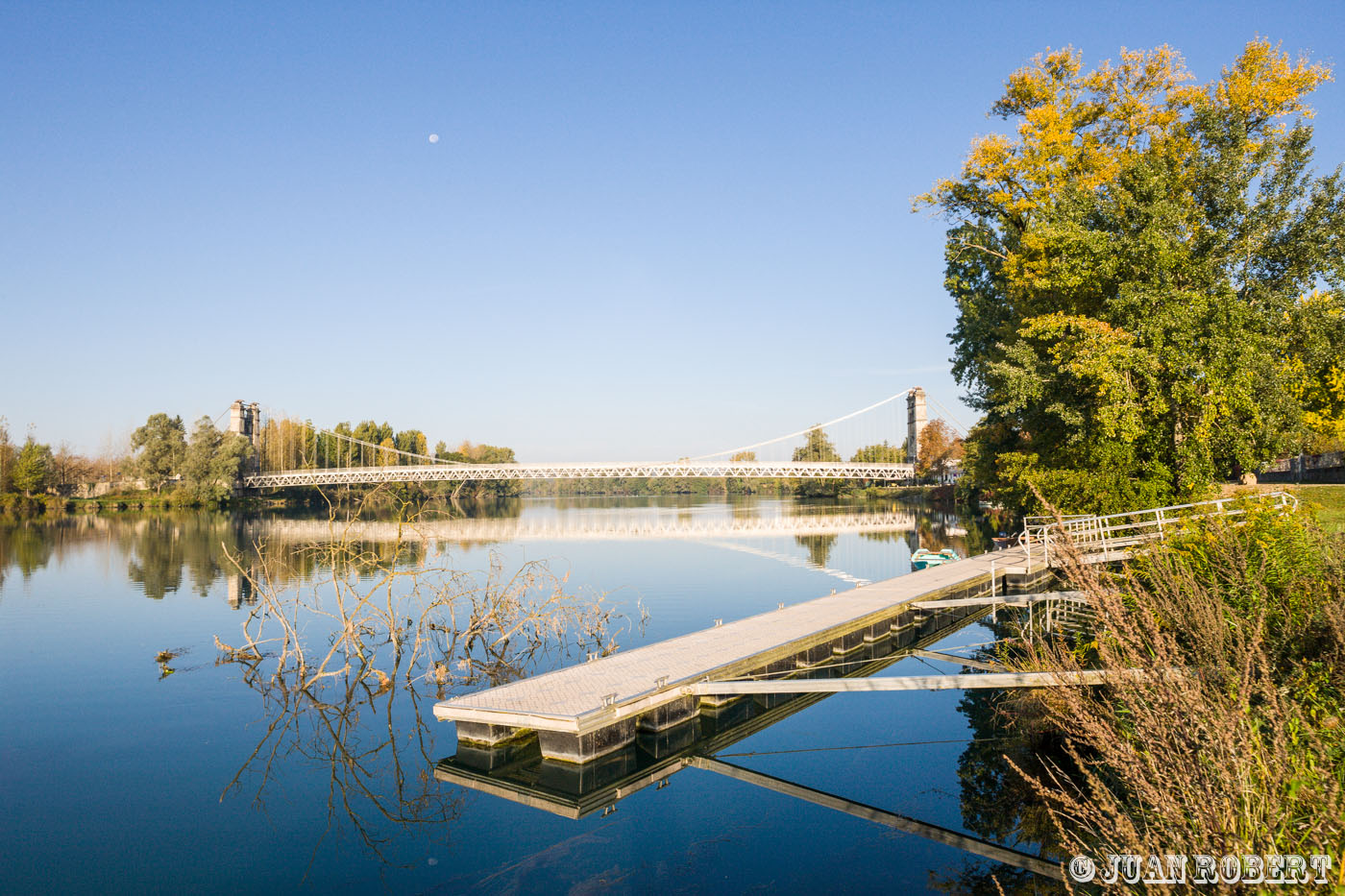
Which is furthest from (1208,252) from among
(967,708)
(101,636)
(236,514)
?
(236,514)

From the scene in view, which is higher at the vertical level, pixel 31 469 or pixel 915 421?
pixel 915 421

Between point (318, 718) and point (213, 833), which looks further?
point (318, 718)

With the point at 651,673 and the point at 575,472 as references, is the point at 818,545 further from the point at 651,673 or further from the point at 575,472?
the point at 575,472

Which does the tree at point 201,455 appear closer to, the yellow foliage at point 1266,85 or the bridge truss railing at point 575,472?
the bridge truss railing at point 575,472

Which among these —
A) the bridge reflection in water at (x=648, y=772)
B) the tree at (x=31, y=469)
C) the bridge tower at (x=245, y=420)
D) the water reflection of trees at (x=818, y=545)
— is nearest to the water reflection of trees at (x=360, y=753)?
the bridge reflection in water at (x=648, y=772)

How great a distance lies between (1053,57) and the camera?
19.6 meters

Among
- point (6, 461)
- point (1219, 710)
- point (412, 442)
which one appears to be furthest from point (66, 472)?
point (1219, 710)

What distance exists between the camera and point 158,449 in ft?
209

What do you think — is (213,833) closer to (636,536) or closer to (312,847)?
(312,847)

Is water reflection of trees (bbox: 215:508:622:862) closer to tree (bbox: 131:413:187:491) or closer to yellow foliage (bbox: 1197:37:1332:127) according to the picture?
yellow foliage (bbox: 1197:37:1332:127)

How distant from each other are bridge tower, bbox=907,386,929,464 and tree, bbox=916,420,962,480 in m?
0.40

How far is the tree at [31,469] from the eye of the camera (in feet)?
192

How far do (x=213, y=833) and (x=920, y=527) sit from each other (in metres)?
37.4

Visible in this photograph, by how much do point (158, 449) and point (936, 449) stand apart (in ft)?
204
